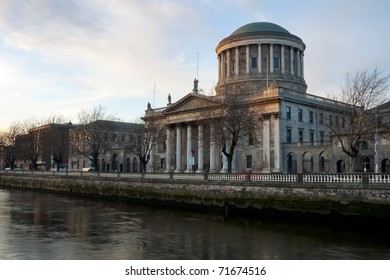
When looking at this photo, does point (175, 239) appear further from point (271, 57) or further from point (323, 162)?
point (271, 57)

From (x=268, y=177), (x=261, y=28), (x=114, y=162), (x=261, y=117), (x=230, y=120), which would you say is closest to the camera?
(x=268, y=177)

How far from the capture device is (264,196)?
2989 cm

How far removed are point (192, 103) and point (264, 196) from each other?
1478 inches

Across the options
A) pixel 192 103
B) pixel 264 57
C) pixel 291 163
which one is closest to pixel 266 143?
pixel 291 163

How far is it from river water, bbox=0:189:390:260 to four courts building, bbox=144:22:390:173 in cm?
2185

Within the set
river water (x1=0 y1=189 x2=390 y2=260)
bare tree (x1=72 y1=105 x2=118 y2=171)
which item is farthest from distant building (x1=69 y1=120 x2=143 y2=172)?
river water (x1=0 y1=189 x2=390 y2=260)

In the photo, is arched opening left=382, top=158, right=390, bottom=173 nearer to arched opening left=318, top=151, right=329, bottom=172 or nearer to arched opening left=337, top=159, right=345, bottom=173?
arched opening left=337, top=159, right=345, bottom=173

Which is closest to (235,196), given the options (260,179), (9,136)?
(260,179)

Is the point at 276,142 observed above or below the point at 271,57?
below

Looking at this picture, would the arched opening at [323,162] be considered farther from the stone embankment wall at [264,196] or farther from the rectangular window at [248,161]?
the stone embankment wall at [264,196]

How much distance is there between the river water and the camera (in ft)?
58.7

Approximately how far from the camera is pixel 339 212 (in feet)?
83.1

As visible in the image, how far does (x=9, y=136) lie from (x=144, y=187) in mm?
66003

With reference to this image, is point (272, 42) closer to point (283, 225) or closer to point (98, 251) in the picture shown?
point (283, 225)
